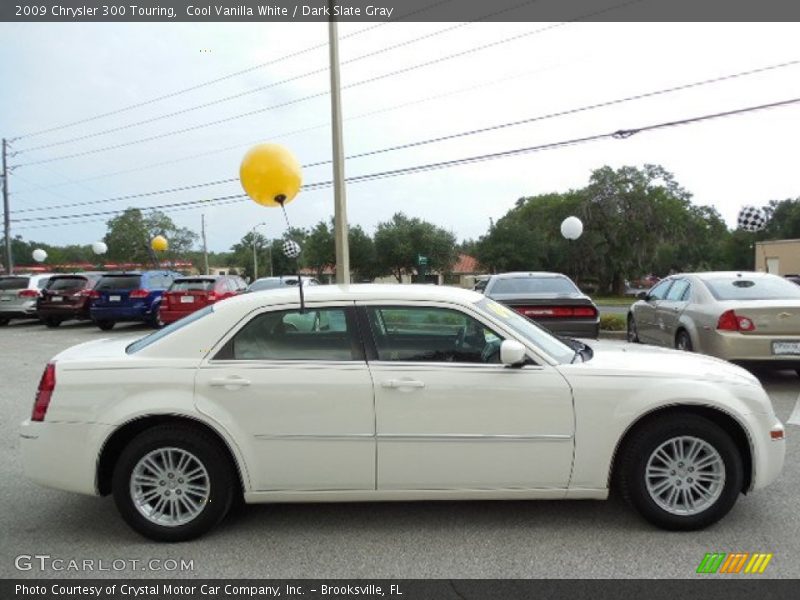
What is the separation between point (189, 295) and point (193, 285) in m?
0.30

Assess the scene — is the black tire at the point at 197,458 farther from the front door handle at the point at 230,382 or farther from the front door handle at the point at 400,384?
the front door handle at the point at 400,384

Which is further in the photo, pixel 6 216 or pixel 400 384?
pixel 6 216

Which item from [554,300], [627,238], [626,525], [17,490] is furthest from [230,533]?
[627,238]

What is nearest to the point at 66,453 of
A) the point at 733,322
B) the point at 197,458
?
the point at 197,458

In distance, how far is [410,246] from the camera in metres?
41.9

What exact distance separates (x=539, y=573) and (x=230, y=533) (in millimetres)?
1725

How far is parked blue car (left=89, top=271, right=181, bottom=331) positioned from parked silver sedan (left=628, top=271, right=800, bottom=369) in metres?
12.3

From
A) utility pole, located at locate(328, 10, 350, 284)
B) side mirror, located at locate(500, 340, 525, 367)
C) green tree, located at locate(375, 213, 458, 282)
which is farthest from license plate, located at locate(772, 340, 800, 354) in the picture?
green tree, located at locate(375, 213, 458, 282)

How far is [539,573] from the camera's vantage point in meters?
2.98

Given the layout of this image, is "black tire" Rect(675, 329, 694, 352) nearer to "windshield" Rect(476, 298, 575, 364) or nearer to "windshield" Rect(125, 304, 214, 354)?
"windshield" Rect(476, 298, 575, 364)

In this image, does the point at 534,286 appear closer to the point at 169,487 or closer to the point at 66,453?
the point at 169,487

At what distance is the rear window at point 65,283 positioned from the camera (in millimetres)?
16859

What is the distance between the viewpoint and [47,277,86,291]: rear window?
55.3 ft

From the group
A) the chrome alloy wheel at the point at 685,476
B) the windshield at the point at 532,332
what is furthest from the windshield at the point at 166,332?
the chrome alloy wheel at the point at 685,476
